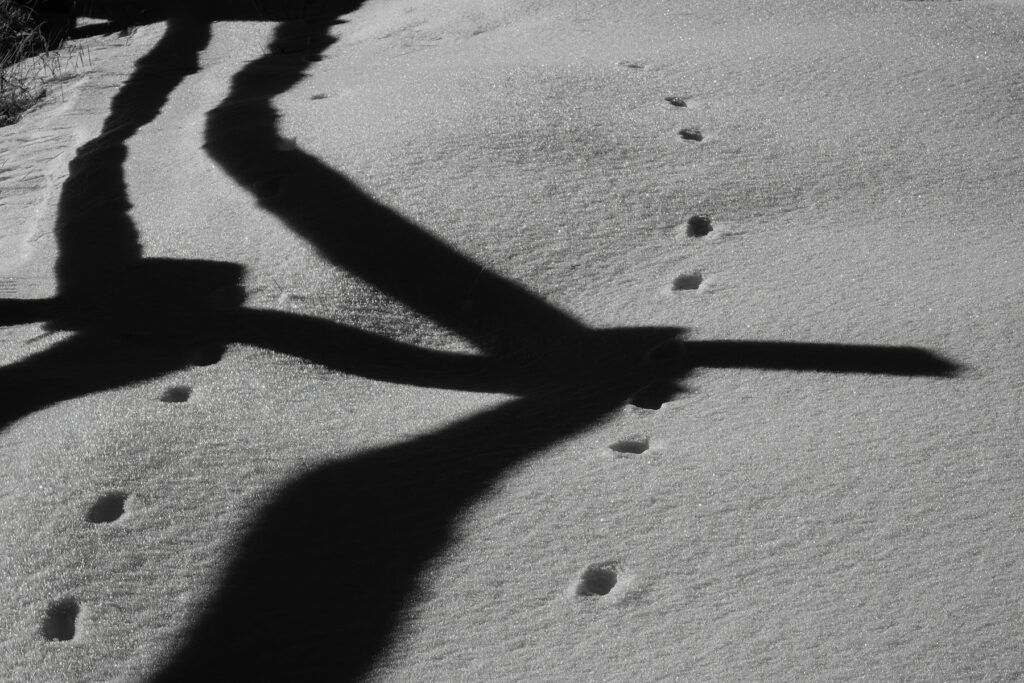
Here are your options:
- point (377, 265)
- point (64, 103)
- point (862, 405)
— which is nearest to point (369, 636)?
point (862, 405)

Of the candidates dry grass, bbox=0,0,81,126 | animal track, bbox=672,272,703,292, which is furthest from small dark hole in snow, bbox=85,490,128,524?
dry grass, bbox=0,0,81,126

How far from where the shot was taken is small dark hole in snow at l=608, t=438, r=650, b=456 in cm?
207

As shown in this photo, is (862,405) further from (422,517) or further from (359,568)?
(359,568)

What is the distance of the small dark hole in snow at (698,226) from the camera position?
2.98 meters

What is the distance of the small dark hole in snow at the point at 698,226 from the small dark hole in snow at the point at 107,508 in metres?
1.78

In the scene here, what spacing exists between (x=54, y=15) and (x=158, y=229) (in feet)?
13.5

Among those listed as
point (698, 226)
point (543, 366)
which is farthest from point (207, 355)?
point (698, 226)

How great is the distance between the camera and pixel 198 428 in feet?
7.04

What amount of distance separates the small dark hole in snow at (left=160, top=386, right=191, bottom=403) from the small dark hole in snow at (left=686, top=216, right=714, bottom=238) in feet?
4.96

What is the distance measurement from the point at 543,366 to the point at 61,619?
4.15 ft

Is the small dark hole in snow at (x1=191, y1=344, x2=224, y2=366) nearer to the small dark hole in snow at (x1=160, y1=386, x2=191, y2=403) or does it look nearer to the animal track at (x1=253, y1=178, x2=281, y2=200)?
the small dark hole in snow at (x1=160, y1=386, x2=191, y2=403)

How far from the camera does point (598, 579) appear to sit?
1.71 m

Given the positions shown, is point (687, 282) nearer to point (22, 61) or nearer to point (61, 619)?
point (61, 619)

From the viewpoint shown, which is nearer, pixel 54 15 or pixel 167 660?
pixel 167 660
